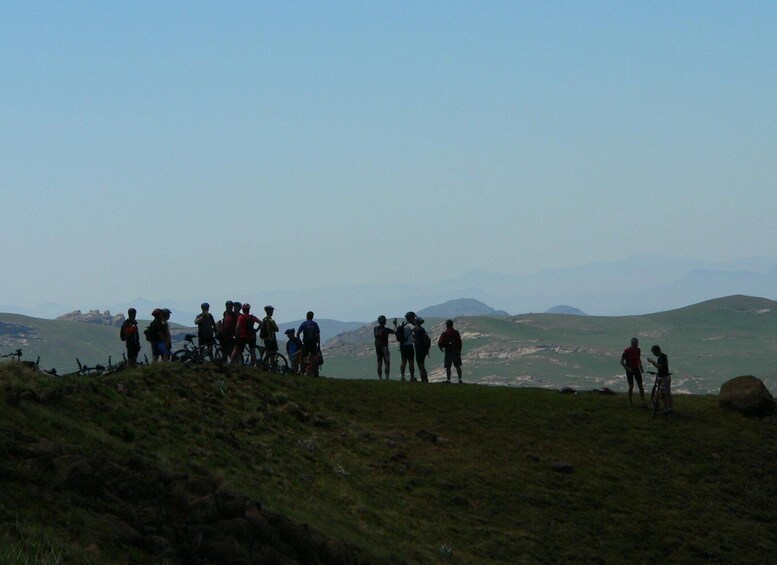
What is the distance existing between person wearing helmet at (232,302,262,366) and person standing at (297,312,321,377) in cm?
243

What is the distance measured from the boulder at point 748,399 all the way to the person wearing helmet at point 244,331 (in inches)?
761

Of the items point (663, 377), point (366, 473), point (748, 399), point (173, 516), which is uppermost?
point (663, 377)

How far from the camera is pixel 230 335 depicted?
40594 millimetres

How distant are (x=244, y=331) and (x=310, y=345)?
3682mm

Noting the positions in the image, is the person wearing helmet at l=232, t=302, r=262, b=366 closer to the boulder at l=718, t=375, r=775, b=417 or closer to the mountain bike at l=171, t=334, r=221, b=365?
the mountain bike at l=171, t=334, r=221, b=365

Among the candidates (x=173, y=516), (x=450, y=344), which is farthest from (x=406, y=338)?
(x=173, y=516)

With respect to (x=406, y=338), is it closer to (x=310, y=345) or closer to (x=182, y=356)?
(x=310, y=345)

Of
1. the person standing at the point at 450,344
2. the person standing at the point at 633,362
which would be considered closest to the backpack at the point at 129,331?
the person standing at the point at 450,344

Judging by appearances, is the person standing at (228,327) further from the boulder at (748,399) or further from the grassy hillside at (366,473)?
the boulder at (748,399)

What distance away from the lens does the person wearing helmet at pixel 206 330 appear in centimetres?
3953

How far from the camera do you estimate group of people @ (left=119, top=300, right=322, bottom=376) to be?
3689 centimetres

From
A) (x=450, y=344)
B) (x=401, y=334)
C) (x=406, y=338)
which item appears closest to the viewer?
(x=401, y=334)

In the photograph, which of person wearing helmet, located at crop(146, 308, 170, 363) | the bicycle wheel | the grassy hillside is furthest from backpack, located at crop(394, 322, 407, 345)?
person wearing helmet, located at crop(146, 308, 170, 363)

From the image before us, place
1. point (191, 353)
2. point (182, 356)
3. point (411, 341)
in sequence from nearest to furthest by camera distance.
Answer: point (182, 356) < point (191, 353) < point (411, 341)
